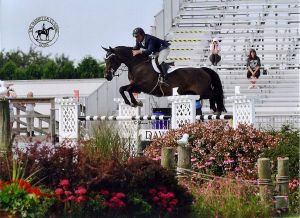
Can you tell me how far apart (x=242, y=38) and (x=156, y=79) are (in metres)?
11.0

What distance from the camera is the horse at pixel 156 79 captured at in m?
25.7

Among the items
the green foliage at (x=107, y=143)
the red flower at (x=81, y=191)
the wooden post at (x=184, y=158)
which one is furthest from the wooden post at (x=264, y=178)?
the red flower at (x=81, y=191)

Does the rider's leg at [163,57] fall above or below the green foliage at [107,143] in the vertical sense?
above

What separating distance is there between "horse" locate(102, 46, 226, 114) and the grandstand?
20.4 feet

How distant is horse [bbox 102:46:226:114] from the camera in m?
25.7

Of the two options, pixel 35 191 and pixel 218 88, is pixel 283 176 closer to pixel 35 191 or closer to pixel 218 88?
pixel 35 191

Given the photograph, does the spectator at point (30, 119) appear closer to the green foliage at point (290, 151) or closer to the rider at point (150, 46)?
the rider at point (150, 46)

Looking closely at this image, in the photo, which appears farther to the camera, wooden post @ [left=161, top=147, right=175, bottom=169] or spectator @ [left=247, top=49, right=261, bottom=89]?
spectator @ [left=247, top=49, right=261, bottom=89]

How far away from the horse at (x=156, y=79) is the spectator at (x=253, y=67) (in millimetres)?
5417

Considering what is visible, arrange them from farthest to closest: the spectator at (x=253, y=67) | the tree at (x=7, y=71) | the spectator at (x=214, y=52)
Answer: the tree at (x=7, y=71)
the spectator at (x=214, y=52)
the spectator at (x=253, y=67)

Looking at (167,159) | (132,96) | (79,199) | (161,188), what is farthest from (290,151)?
(132,96)

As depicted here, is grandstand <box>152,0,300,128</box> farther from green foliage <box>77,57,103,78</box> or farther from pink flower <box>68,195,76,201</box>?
green foliage <box>77,57,103,78</box>

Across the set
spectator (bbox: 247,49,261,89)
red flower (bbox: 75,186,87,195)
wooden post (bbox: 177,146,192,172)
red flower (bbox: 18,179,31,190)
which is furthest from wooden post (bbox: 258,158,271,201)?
spectator (bbox: 247,49,261,89)

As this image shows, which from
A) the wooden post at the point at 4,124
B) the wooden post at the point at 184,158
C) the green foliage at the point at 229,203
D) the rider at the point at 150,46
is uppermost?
the rider at the point at 150,46
